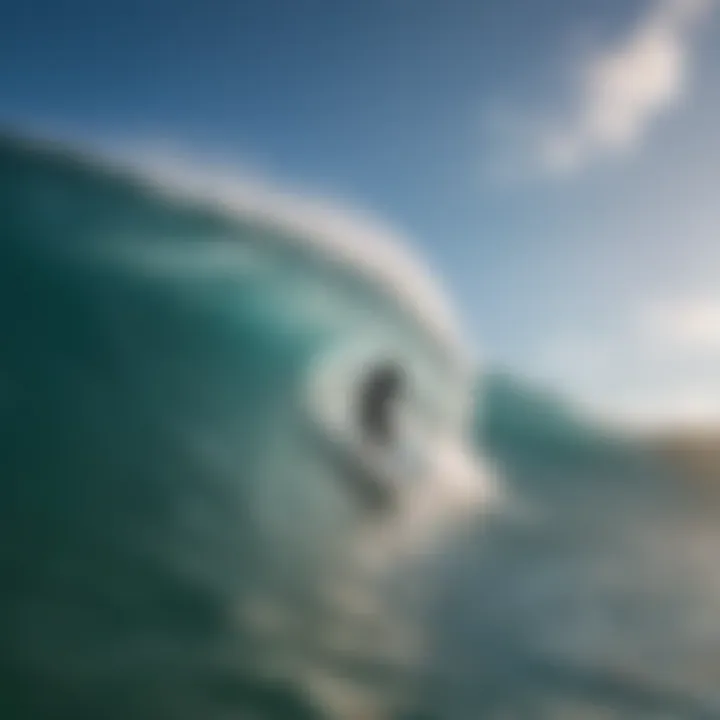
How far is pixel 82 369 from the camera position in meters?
5.56

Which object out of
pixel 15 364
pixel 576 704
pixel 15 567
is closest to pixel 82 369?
pixel 15 364

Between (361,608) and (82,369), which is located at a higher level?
(82,369)

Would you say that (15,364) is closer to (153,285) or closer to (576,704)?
(153,285)

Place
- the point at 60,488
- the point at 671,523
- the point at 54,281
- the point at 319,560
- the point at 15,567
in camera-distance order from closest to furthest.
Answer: the point at 15,567
the point at 60,488
the point at 319,560
the point at 54,281
the point at 671,523

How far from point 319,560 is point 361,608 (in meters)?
0.42

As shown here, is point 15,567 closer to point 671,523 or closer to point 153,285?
point 153,285

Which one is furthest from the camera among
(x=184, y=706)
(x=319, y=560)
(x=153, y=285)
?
(x=153, y=285)

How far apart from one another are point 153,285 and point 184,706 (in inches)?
124

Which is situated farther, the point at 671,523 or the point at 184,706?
the point at 671,523

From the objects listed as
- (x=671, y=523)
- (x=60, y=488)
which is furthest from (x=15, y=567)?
(x=671, y=523)

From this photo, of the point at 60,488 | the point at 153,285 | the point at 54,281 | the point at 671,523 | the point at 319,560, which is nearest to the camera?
the point at 60,488

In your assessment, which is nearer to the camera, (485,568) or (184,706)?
(184,706)

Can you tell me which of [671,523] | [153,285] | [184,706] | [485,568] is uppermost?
[153,285]

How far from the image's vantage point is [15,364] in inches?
211
